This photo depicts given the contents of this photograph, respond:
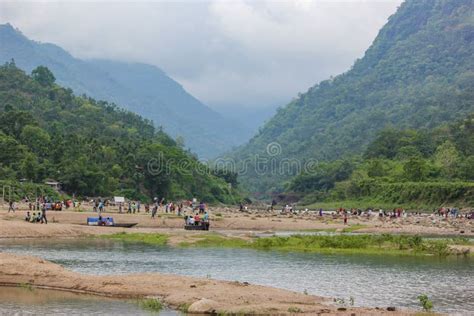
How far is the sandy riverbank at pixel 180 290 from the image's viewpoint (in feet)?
81.6

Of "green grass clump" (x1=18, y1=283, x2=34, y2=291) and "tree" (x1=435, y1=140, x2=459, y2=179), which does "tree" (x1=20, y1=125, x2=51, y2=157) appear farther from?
"green grass clump" (x1=18, y1=283, x2=34, y2=291)

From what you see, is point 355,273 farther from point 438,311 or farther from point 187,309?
point 187,309

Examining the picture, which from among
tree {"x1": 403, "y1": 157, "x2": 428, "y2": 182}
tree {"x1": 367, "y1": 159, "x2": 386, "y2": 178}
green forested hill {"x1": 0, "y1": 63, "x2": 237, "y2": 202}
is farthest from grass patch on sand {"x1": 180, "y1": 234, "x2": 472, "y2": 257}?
tree {"x1": 367, "y1": 159, "x2": 386, "y2": 178}

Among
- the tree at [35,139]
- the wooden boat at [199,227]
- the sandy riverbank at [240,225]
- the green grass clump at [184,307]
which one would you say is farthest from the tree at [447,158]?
the green grass clump at [184,307]

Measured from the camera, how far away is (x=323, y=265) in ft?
130

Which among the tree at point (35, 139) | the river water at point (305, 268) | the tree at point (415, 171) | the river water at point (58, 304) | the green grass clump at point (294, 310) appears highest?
the tree at point (35, 139)

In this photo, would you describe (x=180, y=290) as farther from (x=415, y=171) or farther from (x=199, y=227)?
(x=415, y=171)

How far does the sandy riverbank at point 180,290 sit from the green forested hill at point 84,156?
65.6 meters

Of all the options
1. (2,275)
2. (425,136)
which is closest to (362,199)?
(425,136)

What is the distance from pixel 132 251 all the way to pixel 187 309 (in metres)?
21.9

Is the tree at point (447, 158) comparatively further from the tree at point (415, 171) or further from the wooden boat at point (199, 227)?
the wooden boat at point (199, 227)

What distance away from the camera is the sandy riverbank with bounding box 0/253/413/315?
24859mm

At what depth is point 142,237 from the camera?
5572cm

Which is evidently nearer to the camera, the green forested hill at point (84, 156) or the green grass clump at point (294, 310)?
the green grass clump at point (294, 310)
